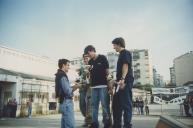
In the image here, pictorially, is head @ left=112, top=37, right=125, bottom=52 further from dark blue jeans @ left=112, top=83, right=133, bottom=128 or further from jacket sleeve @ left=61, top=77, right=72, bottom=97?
jacket sleeve @ left=61, top=77, right=72, bottom=97

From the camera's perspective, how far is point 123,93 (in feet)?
16.2

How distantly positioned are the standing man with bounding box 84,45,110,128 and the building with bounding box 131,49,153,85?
97051 mm

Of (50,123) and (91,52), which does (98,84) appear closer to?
(91,52)

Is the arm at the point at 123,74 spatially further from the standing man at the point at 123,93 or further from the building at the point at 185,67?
the building at the point at 185,67

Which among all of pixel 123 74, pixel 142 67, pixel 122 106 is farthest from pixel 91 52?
pixel 142 67

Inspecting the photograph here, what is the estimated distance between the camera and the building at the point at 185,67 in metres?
44.3

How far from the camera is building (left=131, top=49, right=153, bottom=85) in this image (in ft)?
334

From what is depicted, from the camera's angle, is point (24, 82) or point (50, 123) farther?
point (24, 82)

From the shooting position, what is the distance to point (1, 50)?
2580 centimetres

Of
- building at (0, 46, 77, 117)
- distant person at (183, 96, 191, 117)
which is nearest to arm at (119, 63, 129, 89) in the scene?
distant person at (183, 96, 191, 117)

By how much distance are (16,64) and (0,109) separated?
302 inches

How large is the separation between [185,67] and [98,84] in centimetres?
4400

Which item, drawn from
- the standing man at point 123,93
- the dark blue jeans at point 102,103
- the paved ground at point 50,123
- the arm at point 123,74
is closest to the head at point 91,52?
the dark blue jeans at point 102,103

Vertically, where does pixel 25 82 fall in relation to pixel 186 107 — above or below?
above
